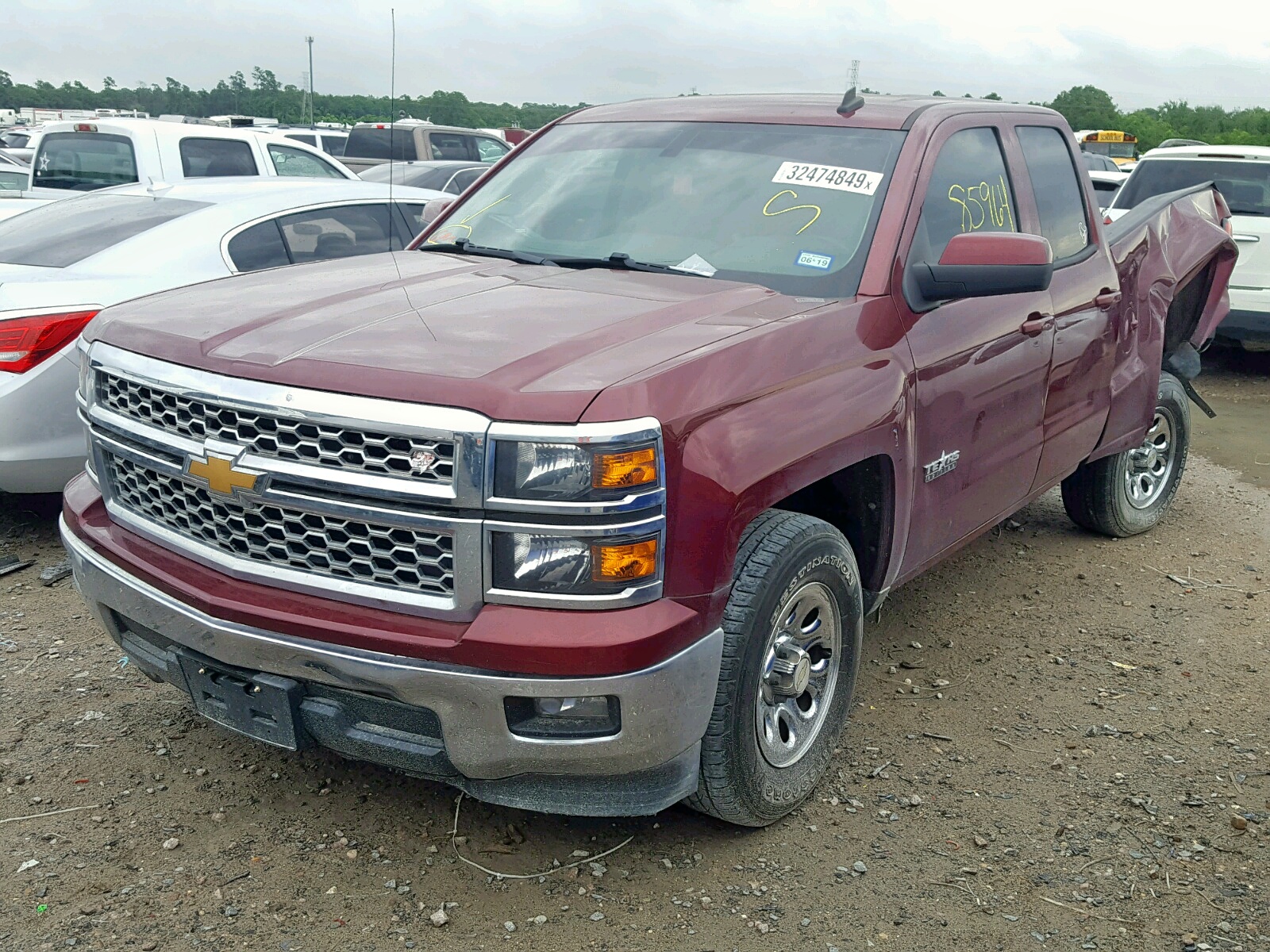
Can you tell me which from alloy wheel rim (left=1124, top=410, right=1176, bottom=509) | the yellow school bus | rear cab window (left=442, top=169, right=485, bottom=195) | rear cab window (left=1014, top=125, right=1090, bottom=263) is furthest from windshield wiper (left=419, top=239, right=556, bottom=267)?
the yellow school bus

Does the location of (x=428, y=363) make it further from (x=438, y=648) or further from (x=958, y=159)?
(x=958, y=159)

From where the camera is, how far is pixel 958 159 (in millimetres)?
3938

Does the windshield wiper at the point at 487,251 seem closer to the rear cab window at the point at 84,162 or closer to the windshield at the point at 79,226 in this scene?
the windshield at the point at 79,226

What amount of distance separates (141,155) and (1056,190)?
6.75 m

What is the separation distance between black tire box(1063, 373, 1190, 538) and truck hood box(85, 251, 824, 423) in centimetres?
283

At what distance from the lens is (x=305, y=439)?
2.57m

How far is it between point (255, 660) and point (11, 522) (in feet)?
11.4

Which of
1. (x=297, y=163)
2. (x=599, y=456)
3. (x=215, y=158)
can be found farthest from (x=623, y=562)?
(x=297, y=163)

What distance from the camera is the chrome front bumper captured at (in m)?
2.52

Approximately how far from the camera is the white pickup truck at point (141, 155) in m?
8.76

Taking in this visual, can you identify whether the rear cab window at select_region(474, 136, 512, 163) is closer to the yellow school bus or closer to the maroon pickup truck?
the yellow school bus

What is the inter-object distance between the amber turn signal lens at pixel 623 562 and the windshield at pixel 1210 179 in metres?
8.47

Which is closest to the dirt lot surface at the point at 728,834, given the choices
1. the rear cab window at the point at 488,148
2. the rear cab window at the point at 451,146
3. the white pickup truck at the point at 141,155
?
the white pickup truck at the point at 141,155

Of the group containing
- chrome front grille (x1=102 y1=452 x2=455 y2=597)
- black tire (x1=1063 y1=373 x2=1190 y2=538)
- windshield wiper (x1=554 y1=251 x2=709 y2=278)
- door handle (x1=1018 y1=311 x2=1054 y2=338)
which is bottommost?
black tire (x1=1063 y1=373 x2=1190 y2=538)
